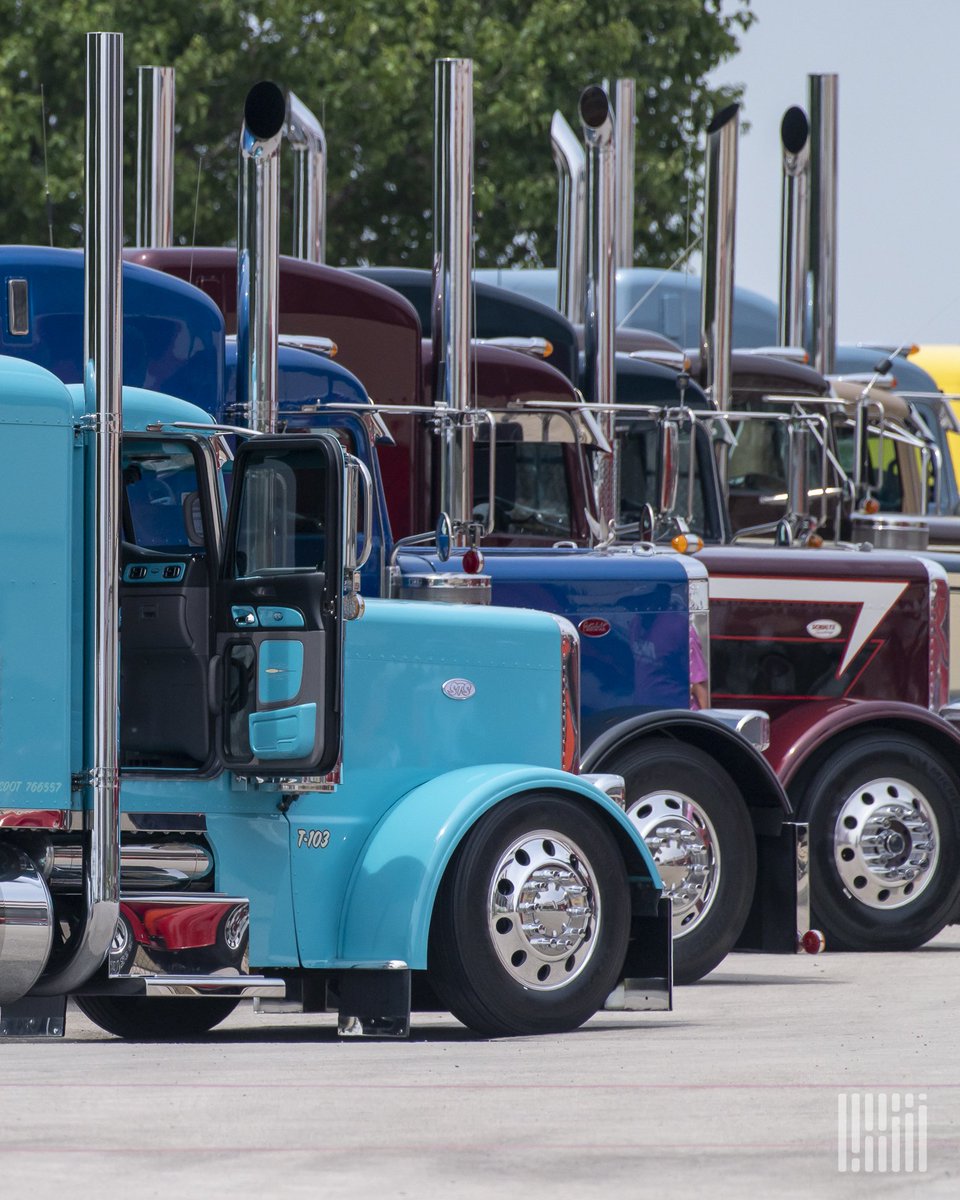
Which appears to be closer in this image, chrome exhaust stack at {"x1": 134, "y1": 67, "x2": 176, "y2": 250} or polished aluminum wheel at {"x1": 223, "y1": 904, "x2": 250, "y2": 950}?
polished aluminum wheel at {"x1": 223, "y1": 904, "x2": 250, "y2": 950}

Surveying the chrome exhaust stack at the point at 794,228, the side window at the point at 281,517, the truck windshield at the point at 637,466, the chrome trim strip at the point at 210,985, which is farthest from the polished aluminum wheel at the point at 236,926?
the chrome exhaust stack at the point at 794,228

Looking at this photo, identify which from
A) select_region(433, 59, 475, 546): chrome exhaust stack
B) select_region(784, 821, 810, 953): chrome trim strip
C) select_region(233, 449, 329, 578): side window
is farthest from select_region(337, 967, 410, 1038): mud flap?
select_region(433, 59, 475, 546): chrome exhaust stack

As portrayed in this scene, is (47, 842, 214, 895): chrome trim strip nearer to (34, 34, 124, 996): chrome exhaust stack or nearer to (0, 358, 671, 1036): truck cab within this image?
(0, 358, 671, 1036): truck cab

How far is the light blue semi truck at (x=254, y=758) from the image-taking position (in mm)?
8273

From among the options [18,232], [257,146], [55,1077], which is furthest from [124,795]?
[18,232]

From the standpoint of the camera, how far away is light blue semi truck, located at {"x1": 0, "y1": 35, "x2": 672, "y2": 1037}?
27.1 feet

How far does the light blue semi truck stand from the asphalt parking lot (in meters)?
0.31

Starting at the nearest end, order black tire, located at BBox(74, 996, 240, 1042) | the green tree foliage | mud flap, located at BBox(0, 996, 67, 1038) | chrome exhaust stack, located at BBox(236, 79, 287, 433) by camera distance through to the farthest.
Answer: mud flap, located at BBox(0, 996, 67, 1038), black tire, located at BBox(74, 996, 240, 1042), chrome exhaust stack, located at BBox(236, 79, 287, 433), the green tree foliage

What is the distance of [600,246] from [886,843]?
373cm

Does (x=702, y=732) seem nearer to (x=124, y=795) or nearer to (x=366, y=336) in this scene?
(x=366, y=336)

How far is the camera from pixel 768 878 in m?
11.8

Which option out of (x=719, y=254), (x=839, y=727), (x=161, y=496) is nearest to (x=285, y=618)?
(x=161, y=496)

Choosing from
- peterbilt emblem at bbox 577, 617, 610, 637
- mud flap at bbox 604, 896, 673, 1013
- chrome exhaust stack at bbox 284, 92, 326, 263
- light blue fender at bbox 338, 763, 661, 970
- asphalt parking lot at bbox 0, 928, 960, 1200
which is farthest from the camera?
chrome exhaust stack at bbox 284, 92, 326, 263

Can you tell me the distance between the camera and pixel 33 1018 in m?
8.45
